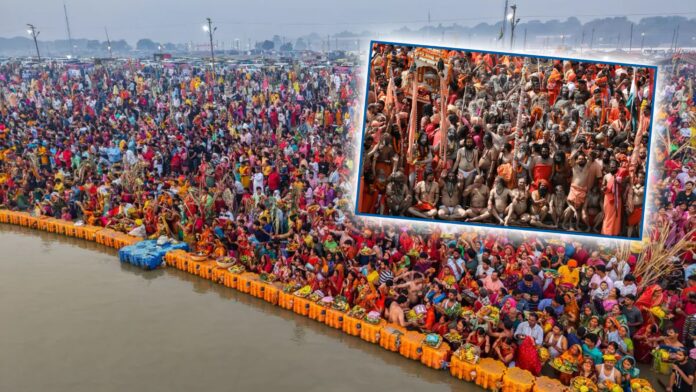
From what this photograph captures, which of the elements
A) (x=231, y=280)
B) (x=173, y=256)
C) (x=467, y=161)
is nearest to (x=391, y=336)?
(x=231, y=280)

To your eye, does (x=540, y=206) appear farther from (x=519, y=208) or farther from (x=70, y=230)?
(x=70, y=230)

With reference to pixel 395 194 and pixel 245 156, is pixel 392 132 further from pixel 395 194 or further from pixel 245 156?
pixel 245 156

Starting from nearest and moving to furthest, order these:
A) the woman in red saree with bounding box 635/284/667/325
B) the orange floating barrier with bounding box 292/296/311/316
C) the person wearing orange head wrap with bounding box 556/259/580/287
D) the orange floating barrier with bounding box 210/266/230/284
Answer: the woman in red saree with bounding box 635/284/667/325 → the person wearing orange head wrap with bounding box 556/259/580/287 → the orange floating barrier with bounding box 292/296/311/316 → the orange floating barrier with bounding box 210/266/230/284

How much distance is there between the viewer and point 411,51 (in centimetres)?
459

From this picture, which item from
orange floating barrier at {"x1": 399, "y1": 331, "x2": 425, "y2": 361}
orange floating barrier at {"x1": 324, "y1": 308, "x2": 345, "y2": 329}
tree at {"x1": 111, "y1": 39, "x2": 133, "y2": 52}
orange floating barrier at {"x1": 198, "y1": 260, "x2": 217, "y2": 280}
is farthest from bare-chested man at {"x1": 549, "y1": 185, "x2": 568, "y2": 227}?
tree at {"x1": 111, "y1": 39, "x2": 133, "y2": 52}

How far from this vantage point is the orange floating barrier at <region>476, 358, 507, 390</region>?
25.5 feet

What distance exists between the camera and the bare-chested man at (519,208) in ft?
15.0

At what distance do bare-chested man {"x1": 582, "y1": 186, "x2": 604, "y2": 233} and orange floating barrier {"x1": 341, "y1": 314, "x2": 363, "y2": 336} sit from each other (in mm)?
5656

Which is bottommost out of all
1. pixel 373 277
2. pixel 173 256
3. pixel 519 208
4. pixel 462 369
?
pixel 462 369

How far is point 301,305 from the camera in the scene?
33.5 feet

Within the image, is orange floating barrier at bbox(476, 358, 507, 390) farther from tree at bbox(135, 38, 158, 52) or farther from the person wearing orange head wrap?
tree at bbox(135, 38, 158, 52)

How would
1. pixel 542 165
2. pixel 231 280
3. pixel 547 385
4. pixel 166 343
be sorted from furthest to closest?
pixel 231 280 → pixel 166 343 → pixel 547 385 → pixel 542 165

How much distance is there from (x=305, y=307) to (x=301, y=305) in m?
0.11

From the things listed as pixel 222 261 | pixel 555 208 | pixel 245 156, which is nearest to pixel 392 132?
pixel 555 208
